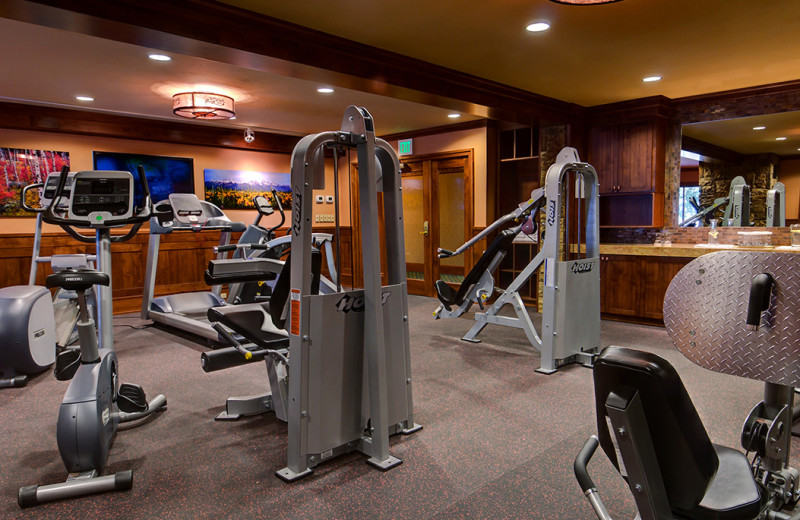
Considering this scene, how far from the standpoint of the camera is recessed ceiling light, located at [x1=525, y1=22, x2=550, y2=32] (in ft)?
12.2

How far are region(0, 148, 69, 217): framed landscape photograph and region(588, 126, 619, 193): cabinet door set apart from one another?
6.64m

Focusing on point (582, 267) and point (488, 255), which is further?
point (488, 255)

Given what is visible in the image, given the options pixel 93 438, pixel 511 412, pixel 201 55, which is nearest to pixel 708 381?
pixel 511 412

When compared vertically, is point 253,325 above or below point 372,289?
below

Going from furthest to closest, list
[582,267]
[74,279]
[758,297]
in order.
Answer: [582,267]
[74,279]
[758,297]

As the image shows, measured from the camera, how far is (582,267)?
4289mm

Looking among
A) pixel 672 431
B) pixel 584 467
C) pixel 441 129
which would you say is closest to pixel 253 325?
pixel 584 467

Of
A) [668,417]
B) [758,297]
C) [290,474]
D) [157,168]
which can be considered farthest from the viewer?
[157,168]

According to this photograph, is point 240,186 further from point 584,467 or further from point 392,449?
point 584,467

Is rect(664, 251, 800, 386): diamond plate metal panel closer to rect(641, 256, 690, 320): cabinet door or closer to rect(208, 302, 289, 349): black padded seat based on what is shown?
rect(208, 302, 289, 349): black padded seat

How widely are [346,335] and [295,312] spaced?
31 centimetres

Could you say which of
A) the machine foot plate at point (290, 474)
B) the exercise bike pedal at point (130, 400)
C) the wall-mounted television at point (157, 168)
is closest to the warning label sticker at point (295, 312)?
the machine foot plate at point (290, 474)

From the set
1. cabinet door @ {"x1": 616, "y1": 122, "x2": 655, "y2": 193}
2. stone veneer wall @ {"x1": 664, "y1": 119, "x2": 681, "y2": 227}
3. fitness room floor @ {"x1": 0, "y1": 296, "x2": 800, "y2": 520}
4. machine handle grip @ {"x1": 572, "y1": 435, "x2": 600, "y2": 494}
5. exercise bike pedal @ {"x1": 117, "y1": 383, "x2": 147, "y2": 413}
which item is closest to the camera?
machine handle grip @ {"x1": 572, "y1": 435, "x2": 600, "y2": 494}

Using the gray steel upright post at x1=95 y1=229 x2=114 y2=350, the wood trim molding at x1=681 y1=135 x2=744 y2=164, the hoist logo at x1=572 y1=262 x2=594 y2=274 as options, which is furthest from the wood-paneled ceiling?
the hoist logo at x1=572 y1=262 x2=594 y2=274
